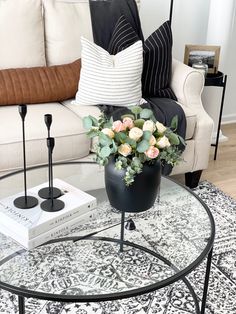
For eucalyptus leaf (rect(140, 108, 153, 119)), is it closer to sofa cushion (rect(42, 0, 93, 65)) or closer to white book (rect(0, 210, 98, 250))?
white book (rect(0, 210, 98, 250))

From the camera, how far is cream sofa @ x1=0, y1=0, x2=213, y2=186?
2.26m

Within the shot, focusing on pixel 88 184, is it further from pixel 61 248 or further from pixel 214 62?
pixel 214 62

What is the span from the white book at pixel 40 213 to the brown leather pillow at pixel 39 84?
86 centimetres

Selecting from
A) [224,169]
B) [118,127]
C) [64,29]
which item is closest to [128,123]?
[118,127]

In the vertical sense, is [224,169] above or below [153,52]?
below

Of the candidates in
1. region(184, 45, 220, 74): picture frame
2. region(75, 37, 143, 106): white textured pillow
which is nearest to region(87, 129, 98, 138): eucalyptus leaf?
region(75, 37, 143, 106): white textured pillow

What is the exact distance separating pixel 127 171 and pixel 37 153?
805mm

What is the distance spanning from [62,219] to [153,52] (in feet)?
4.41

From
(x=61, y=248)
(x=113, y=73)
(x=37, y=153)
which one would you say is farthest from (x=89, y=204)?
(x=113, y=73)

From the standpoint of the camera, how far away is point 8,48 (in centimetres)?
248

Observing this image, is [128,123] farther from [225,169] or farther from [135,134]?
[225,169]

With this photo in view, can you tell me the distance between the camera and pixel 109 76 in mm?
2377

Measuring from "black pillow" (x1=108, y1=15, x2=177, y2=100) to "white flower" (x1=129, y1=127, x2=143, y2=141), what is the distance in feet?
3.98

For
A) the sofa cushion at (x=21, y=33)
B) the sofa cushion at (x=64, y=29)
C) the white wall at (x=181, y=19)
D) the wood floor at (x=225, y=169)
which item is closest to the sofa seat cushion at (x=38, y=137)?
the sofa cushion at (x=21, y=33)
